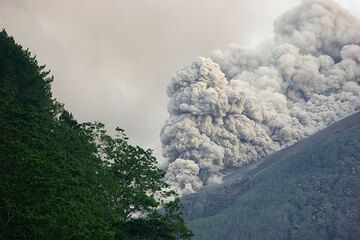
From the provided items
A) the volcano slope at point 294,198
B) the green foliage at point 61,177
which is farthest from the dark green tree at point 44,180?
the volcano slope at point 294,198

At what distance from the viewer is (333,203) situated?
172 m

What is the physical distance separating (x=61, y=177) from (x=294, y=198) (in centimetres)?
15539

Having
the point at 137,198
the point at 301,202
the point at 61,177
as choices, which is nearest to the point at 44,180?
the point at 61,177

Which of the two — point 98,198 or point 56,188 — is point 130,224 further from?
point 56,188

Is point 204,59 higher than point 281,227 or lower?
higher

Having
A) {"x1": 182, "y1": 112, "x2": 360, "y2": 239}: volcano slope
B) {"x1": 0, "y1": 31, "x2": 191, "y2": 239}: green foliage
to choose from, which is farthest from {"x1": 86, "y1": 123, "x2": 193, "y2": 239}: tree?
{"x1": 182, "y1": 112, "x2": 360, "y2": 239}: volcano slope

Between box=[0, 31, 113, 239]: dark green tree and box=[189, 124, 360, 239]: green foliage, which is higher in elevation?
box=[189, 124, 360, 239]: green foliage

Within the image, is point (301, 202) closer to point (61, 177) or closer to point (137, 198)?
point (137, 198)

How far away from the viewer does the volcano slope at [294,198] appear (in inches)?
6393

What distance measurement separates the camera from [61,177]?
32719 millimetres

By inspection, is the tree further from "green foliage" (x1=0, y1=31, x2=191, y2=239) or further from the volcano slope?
the volcano slope

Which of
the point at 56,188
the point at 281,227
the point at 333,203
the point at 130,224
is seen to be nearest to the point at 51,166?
the point at 56,188

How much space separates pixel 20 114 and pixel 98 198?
22.9ft

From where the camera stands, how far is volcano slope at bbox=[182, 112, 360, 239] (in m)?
162
